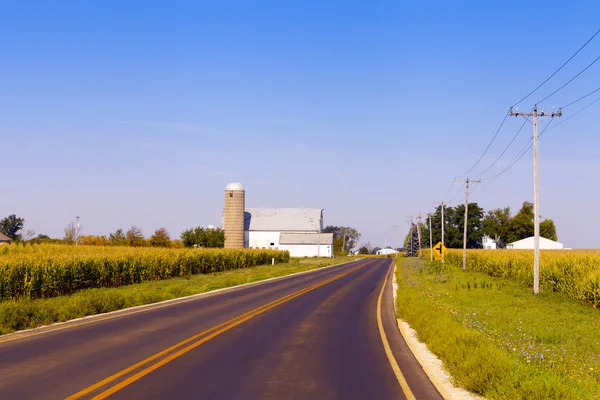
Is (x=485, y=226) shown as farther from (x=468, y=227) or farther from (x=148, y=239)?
(x=148, y=239)

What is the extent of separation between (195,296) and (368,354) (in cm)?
1652

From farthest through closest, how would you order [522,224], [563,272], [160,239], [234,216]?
[522,224], [234,216], [160,239], [563,272]

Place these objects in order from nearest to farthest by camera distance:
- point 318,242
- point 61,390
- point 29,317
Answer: point 61,390
point 29,317
point 318,242

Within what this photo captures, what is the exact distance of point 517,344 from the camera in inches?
497

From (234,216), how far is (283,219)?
21.2 metres

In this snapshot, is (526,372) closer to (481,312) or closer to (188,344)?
(188,344)

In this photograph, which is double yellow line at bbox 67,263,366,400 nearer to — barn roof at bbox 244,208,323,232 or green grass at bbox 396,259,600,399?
green grass at bbox 396,259,600,399

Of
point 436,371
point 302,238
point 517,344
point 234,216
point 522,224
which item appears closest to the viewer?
point 436,371

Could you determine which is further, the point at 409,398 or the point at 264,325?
the point at 264,325

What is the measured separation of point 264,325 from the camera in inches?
658

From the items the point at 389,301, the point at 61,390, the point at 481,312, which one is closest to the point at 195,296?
the point at 389,301

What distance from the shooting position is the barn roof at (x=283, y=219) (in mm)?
128625

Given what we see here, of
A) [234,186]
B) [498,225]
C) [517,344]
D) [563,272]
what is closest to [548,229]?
[498,225]

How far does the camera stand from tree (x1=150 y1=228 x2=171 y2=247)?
300ft
